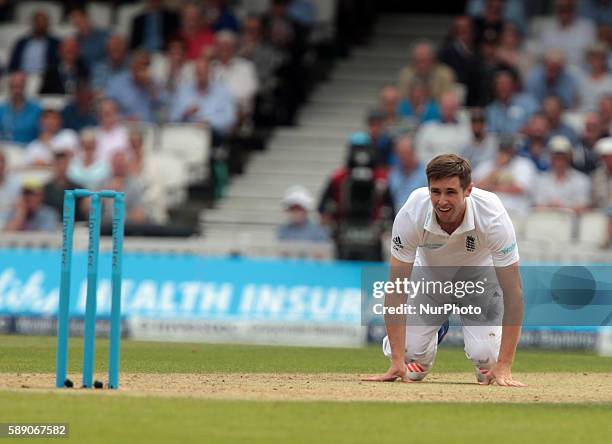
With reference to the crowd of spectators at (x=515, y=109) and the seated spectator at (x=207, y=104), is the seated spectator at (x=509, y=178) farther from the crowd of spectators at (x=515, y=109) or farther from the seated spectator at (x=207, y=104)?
the seated spectator at (x=207, y=104)

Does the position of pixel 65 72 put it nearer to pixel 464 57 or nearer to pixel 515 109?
pixel 464 57

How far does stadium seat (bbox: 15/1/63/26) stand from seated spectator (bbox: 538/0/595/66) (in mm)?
7759

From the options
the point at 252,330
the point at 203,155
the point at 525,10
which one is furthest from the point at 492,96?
the point at 252,330

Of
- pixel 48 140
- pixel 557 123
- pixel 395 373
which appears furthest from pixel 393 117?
pixel 395 373


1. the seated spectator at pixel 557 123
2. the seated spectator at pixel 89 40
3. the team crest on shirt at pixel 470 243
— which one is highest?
the seated spectator at pixel 89 40

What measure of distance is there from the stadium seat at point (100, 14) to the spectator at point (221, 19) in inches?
83.3

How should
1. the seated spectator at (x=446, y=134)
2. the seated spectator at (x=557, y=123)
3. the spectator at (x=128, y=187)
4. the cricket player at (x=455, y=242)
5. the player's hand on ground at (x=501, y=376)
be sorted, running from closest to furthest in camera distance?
the cricket player at (x=455, y=242) → the player's hand on ground at (x=501, y=376) → the spectator at (x=128, y=187) → the seated spectator at (x=557, y=123) → the seated spectator at (x=446, y=134)

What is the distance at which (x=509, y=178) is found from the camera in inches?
685

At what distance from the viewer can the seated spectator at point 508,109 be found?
18578 mm

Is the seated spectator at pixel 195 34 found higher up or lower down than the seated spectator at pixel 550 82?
higher up

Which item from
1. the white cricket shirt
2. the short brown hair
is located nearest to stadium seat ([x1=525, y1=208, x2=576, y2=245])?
the white cricket shirt

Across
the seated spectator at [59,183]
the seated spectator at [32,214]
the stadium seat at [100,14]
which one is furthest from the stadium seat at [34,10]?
the seated spectator at [32,214]

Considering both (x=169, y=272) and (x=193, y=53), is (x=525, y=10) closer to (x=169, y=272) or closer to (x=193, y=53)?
(x=193, y=53)

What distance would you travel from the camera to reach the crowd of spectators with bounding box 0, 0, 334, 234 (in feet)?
61.0
